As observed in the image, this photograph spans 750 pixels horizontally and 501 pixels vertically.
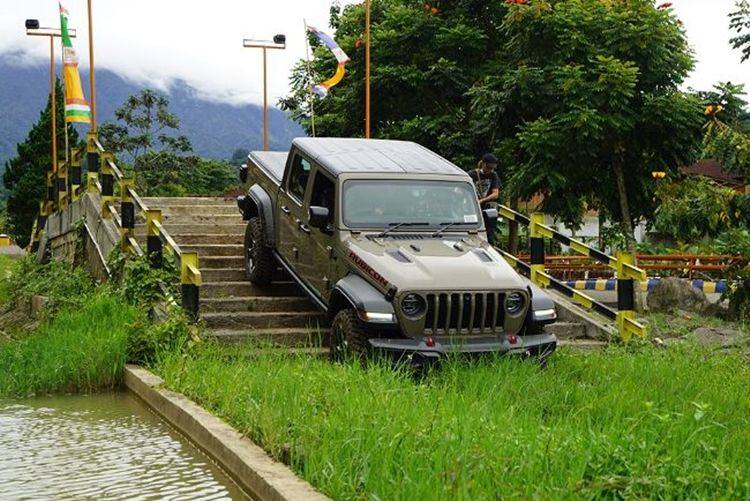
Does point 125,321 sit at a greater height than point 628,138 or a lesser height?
lesser

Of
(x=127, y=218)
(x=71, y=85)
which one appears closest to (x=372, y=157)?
(x=127, y=218)

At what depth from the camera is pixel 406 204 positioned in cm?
1074

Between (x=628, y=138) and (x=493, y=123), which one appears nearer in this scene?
(x=628, y=138)

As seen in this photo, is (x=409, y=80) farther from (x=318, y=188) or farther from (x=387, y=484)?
(x=387, y=484)

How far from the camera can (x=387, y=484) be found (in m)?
4.98

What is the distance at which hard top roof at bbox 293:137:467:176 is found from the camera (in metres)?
11.0

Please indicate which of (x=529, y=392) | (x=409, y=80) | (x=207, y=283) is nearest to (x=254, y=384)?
(x=529, y=392)

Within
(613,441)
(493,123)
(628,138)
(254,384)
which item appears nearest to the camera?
(613,441)

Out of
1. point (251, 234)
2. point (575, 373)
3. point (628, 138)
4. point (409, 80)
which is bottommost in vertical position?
point (575, 373)

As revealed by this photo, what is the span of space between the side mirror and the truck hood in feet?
1.20

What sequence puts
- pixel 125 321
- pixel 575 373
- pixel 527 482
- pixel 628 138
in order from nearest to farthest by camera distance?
pixel 527 482 < pixel 575 373 < pixel 125 321 < pixel 628 138

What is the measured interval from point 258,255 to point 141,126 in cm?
4843

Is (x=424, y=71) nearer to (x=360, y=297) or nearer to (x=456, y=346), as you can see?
(x=360, y=297)

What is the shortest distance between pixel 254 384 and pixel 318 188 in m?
3.88
